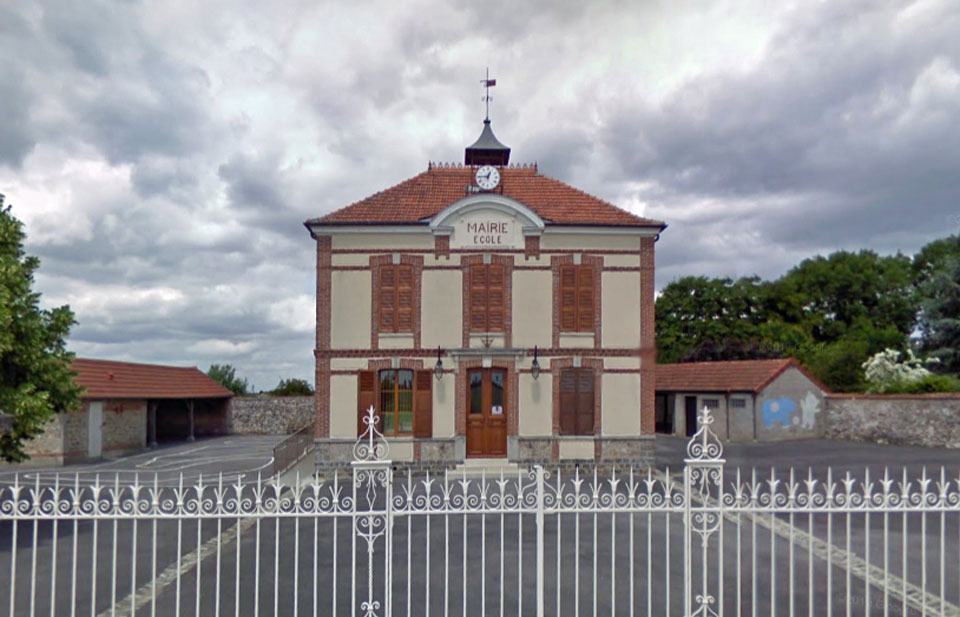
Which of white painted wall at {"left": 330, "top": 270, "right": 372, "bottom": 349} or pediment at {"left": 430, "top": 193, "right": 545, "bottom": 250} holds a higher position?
pediment at {"left": 430, "top": 193, "right": 545, "bottom": 250}

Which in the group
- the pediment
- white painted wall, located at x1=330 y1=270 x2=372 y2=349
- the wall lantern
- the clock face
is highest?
the clock face

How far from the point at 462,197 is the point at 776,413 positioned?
16.2 meters

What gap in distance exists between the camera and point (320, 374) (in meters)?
18.1

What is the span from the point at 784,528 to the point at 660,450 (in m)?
12.8

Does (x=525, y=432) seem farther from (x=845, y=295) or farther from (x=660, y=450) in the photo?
(x=845, y=295)

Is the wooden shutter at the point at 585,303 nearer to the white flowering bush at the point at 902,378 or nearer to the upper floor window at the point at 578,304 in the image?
the upper floor window at the point at 578,304

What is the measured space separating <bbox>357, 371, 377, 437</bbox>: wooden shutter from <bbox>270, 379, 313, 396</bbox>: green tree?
19731 mm

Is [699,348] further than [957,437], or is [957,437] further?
[699,348]

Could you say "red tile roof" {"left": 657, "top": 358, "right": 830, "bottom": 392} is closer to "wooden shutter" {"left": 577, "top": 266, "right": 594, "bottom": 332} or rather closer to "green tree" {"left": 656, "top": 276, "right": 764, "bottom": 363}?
"green tree" {"left": 656, "top": 276, "right": 764, "bottom": 363}

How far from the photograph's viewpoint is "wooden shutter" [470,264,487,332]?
18.4 m

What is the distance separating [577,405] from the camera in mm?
18469

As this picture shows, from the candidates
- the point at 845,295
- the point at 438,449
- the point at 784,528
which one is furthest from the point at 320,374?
the point at 845,295

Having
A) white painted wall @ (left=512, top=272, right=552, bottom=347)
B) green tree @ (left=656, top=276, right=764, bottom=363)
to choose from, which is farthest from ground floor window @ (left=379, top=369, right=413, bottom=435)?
green tree @ (left=656, top=276, right=764, bottom=363)

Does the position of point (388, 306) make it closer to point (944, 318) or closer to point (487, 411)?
point (487, 411)
